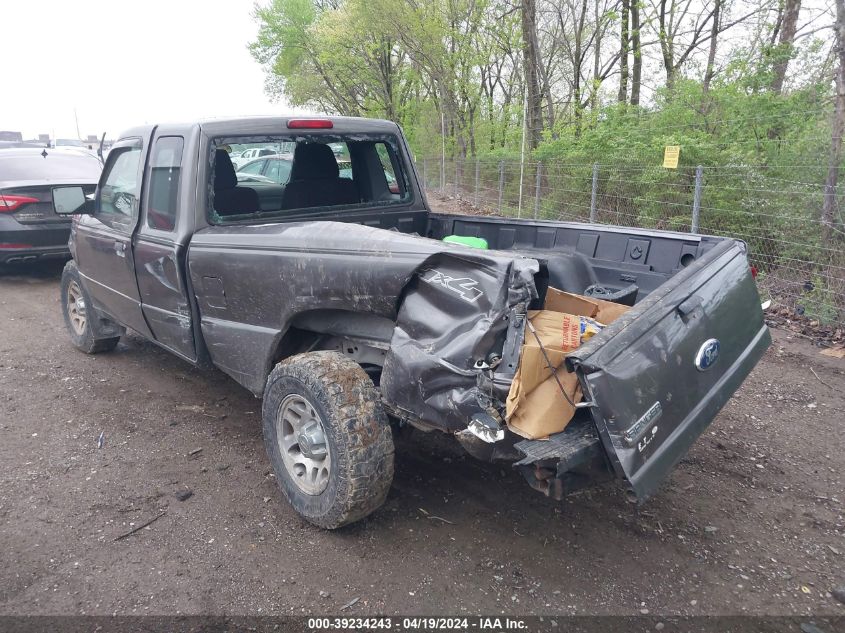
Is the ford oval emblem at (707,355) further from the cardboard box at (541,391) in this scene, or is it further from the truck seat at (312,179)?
the truck seat at (312,179)

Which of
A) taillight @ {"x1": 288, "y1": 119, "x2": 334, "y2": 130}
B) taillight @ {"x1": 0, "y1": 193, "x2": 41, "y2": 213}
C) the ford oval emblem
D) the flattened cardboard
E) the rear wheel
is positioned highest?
taillight @ {"x1": 288, "y1": 119, "x2": 334, "y2": 130}

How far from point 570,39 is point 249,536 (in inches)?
824

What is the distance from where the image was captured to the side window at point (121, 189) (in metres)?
4.29

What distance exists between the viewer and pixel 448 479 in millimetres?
3559

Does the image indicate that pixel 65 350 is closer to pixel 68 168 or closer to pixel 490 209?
pixel 68 168

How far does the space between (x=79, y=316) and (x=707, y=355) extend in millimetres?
5380

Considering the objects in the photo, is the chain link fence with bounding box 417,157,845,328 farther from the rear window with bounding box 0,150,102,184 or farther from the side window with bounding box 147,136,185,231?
the rear window with bounding box 0,150,102,184

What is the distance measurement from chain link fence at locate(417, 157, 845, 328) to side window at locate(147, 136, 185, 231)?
20.5 feet

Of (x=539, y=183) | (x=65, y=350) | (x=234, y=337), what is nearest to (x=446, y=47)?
(x=539, y=183)

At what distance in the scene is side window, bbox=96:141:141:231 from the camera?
4285 mm

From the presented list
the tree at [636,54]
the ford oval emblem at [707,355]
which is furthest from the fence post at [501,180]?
the ford oval emblem at [707,355]

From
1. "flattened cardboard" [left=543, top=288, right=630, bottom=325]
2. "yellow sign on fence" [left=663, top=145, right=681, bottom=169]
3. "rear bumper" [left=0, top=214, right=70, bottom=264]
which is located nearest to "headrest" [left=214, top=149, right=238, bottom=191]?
"flattened cardboard" [left=543, top=288, right=630, bottom=325]

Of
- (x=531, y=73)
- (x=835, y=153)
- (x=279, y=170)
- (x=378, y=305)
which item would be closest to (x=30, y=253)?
(x=279, y=170)

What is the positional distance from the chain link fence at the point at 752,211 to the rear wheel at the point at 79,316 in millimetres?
6772
